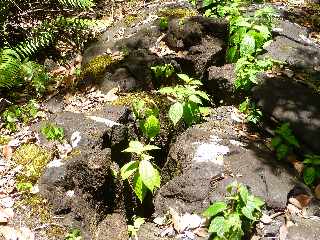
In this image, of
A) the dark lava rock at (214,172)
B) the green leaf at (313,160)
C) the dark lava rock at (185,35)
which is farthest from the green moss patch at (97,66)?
the green leaf at (313,160)

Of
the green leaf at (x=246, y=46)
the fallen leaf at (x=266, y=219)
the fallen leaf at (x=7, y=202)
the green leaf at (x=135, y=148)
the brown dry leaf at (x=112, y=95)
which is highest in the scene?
the green leaf at (x=246, y=46)

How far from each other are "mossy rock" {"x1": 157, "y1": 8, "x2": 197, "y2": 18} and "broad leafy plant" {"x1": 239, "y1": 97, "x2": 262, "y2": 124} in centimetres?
217

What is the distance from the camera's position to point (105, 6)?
26.3 ft

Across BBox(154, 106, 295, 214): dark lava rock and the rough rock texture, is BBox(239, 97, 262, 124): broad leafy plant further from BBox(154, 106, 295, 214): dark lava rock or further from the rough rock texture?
the rough rock texture

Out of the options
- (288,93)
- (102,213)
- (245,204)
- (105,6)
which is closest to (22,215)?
(102,213)

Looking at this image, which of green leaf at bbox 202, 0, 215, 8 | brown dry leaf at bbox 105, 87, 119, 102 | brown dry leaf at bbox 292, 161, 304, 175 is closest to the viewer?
brown dry leaf at bbox 292, 161, 304, 175

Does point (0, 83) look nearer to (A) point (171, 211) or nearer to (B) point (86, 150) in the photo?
(B) point (86, 150)

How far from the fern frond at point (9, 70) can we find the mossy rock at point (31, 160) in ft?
4.74

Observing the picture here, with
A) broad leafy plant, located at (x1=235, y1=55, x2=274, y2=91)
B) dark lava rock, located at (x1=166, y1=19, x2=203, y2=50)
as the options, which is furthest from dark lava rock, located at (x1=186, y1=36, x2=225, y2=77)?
broad leafy plant, located at (x1=235, y1=55, x2=274, y2=91)

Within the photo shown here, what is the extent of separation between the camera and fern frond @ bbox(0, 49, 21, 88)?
548 cm

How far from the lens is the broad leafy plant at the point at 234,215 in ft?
11.2

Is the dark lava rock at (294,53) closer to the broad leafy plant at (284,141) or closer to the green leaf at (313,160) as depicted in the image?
the broad leafy plant at (284,141)

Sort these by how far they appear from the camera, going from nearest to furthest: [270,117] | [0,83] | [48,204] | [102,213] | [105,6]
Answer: [48,204]
[102,213]
[270,117]
[0,83]
[105,6]

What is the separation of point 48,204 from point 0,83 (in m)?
2.34
